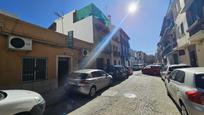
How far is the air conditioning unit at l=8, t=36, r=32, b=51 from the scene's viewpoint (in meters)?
7.21

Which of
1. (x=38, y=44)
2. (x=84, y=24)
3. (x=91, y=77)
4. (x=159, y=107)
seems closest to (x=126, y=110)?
(x=159, y=107)

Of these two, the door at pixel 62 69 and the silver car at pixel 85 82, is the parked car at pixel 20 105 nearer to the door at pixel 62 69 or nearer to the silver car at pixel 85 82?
the silver car at pixel 85 82

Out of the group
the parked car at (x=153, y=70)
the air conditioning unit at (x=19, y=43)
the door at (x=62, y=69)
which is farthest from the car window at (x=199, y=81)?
the parked car at (x=153, y=70)

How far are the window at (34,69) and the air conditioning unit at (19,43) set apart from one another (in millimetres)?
913

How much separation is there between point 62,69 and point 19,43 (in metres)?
4.47

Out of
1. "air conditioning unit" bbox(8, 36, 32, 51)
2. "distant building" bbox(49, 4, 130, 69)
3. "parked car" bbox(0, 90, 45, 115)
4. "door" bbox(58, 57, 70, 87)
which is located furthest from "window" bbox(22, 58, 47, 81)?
"distant building" bbox(49, 4, 130, 69)

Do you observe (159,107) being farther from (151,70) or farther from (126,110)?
(151,70)

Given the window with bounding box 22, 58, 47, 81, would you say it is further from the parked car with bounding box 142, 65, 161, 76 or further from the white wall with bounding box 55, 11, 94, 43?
the parked car with bounding box 142, 65, 161, 76

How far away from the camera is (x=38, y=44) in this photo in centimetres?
898

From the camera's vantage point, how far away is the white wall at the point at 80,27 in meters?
17.5

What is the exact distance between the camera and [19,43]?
7555 millimetres

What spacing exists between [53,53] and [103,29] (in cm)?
1130

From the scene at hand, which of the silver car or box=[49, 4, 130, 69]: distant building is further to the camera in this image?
box=[49, 4, 130, 69]: distant building

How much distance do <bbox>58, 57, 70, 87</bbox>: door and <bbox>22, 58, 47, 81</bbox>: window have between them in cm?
167
